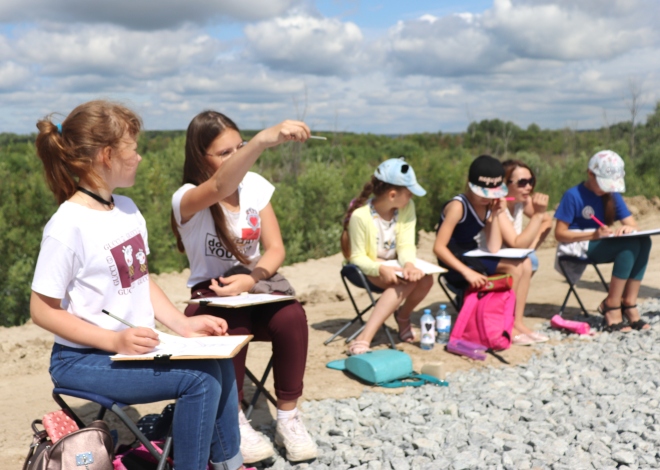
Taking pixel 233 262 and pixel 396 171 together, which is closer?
pixel 233 262

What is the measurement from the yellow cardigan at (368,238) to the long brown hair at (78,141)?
262 cm

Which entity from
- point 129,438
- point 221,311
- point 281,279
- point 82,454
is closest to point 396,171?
point 281,279

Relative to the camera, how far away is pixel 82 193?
2.48 meters

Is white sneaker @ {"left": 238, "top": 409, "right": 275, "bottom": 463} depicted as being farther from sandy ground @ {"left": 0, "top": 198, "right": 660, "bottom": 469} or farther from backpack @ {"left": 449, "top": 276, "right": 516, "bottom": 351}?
backpack @ {"left": 449, "top": 276, "right": 516, "bottom": 351}

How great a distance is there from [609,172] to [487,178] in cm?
111

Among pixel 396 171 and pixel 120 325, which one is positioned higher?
pixel 396 171

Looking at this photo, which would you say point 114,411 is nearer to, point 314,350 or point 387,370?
point 387,370

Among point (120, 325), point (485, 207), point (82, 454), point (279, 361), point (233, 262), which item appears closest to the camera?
point (82, 454)

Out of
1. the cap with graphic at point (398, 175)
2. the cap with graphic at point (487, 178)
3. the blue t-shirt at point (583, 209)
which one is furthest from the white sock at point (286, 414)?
the blue t-shirt at point (583, 209)

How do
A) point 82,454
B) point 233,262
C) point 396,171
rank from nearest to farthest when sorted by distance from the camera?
point 82,454 → point 233,262 → point 396,171

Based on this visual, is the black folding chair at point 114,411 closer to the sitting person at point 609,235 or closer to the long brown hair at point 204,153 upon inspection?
the long brown hair at point 204,153

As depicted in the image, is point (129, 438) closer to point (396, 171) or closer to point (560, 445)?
point (560, 445)

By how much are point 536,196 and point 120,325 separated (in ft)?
12.8

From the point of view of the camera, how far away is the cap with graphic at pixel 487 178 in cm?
499
